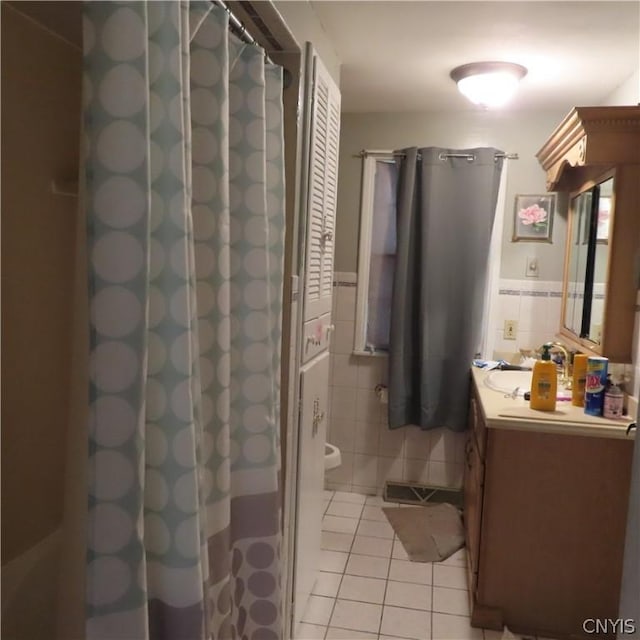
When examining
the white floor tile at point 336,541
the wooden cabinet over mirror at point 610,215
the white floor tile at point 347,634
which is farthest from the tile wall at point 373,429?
the white floor tile at point 347,634

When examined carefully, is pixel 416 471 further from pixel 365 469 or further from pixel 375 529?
pixel 375 529

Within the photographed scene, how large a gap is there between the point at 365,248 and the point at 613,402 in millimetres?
1603

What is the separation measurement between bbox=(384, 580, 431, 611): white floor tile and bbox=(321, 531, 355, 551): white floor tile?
0.35 metres

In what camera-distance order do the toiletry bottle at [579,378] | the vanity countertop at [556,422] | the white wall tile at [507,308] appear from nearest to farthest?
the vanity countertop at [556,422] < the toiletry bottle at [579,378] < the white wall tile at [507,308]

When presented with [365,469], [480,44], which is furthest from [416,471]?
[480,44]

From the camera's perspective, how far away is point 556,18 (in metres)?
2.01

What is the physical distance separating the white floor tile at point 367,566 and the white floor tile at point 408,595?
84 millimetres

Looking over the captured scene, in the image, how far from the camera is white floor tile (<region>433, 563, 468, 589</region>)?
100 inches

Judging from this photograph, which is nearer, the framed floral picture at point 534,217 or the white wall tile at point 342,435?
the framed floral picture at point 534,217

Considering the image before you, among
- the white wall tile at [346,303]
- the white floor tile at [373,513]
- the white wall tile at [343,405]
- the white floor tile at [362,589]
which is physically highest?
the white wall tile at [346,303]

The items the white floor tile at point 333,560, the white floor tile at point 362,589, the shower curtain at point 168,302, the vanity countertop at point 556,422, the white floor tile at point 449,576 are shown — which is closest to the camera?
the shower curtain at point 168,302

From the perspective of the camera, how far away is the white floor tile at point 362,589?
2426 mm

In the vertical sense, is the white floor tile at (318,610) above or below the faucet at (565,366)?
below

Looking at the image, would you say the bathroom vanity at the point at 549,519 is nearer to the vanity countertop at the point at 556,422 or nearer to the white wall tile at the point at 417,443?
the vanity countertop at the point at 556,422
